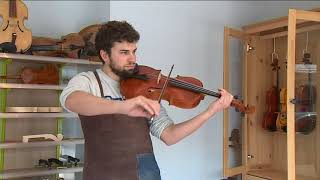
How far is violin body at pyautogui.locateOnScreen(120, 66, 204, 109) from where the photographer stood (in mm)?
1586

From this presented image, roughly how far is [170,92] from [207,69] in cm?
154

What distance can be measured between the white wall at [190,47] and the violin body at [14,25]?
686 mm

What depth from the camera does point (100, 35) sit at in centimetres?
161

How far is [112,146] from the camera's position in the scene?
5.07 ft

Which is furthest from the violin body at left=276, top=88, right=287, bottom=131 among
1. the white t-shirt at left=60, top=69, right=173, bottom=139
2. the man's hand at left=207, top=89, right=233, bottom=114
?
the white t-shirt at left=60, top=69, right=173, bottom=139

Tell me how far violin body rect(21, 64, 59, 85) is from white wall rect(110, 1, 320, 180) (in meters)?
0.60

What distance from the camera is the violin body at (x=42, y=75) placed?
2.38 m

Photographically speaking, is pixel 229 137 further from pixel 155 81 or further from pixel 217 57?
pixel 155 81

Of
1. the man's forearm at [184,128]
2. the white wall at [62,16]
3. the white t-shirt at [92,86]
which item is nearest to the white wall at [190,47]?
the white wall at [62,16]

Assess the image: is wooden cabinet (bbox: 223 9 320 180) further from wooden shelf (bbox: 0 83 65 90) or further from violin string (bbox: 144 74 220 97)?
wooden shelf (bbox: 0 83 65 90)

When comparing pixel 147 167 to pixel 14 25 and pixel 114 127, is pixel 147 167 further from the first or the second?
pixel 14 25

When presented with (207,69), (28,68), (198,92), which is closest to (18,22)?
(28,68)

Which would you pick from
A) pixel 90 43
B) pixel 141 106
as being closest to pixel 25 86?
pixel 90 43

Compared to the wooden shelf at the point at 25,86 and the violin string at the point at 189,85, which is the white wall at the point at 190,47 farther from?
the violin string at the point at 189,85
